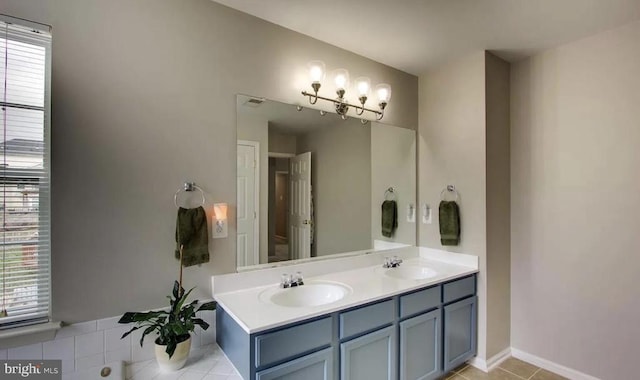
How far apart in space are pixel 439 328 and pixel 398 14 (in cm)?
218

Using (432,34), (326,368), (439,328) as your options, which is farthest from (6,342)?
(432,34)

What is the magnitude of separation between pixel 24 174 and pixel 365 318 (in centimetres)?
185

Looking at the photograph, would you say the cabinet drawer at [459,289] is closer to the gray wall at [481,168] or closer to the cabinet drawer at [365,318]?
the gray wall at [481,168]

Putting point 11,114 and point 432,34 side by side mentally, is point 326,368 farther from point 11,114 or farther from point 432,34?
point 432,34

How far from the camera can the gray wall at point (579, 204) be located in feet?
6.88

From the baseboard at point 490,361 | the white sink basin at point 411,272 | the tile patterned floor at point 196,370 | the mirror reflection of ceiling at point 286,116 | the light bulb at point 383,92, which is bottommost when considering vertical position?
the baseboard at point 490,361

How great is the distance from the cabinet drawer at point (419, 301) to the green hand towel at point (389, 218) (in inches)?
27.7

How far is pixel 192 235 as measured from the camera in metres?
1.71

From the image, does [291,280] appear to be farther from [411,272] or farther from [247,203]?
[411,272]

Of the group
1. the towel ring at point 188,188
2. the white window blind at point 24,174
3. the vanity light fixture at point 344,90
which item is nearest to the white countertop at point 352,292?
the towel ring at point 188,188

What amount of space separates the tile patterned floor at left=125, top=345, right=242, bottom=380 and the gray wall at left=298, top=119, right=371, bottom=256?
96cm

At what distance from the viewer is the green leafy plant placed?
1465 millimetres

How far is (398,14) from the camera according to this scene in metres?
1.96

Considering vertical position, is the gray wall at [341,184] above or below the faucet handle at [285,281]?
above
